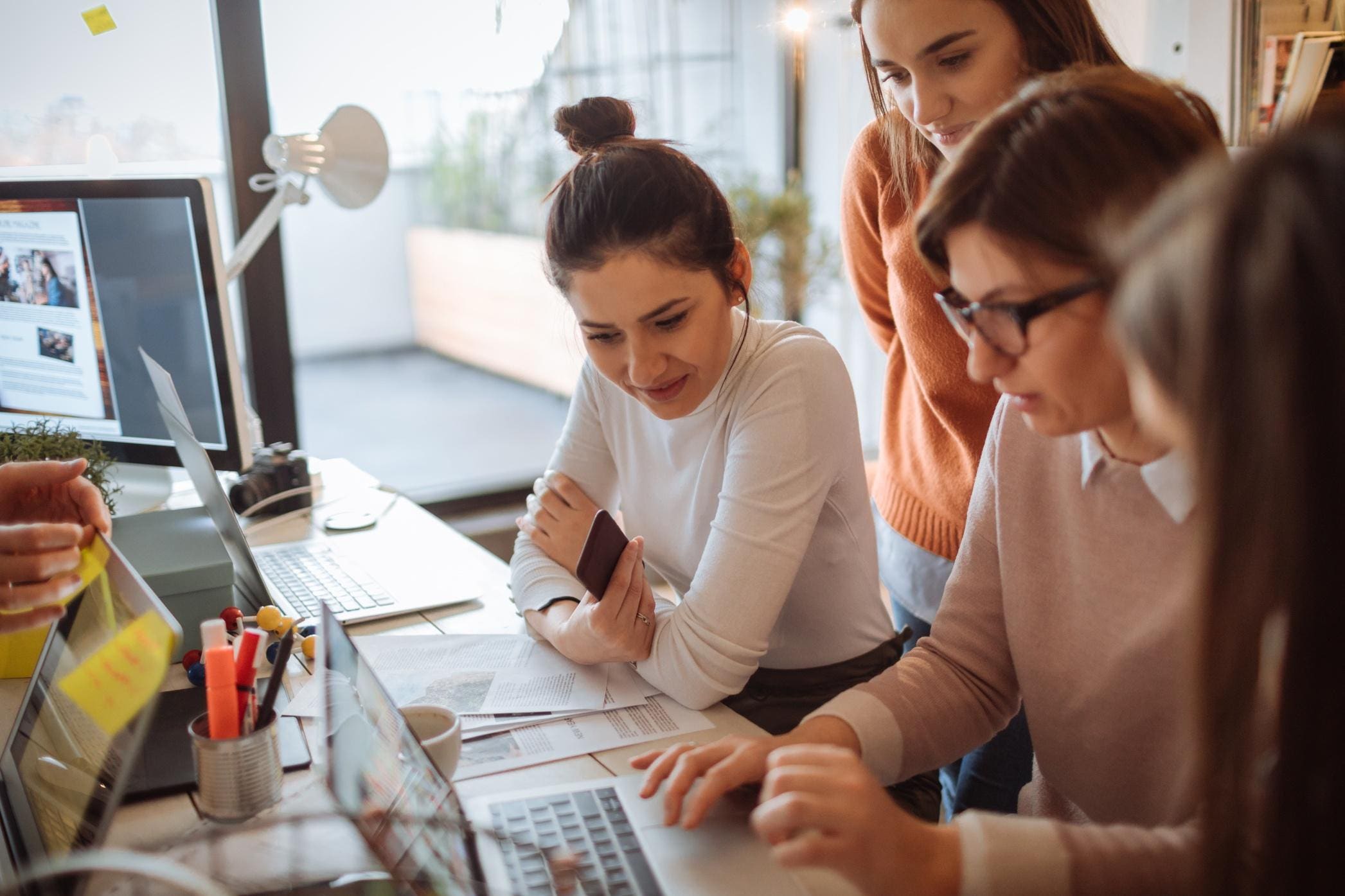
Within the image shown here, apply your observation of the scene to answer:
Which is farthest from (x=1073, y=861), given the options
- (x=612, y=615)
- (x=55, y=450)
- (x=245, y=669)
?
(x=55, y=450)

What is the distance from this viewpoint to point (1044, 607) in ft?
3.33

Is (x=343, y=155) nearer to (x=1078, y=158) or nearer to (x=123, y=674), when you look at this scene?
(x=123, y=674)

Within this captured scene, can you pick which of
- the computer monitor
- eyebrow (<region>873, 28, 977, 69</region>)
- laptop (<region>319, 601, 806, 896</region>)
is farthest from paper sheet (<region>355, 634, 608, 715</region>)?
eyebrow (<region>873, 28, 977, 69</region>)

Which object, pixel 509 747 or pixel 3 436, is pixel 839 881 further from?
pixel 3 436

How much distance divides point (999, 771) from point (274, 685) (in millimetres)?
995

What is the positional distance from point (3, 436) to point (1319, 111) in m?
1.60

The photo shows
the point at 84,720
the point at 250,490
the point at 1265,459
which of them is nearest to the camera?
the point at 1265,459

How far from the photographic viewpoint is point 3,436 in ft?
4.98

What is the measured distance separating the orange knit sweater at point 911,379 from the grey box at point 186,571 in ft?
3.15

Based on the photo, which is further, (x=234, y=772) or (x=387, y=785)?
(x=234, y=772)

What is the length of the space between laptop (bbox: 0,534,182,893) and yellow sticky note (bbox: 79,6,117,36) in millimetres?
1750

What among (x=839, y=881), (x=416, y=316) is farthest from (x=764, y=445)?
(x=416, y=316)

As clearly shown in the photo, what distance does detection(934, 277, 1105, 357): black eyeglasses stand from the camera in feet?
2.56

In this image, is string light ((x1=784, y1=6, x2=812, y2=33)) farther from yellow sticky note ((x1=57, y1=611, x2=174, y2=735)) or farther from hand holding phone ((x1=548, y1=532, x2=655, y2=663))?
yellow sticky note ((x1=57, y1=611, x2=174, y2=735))
